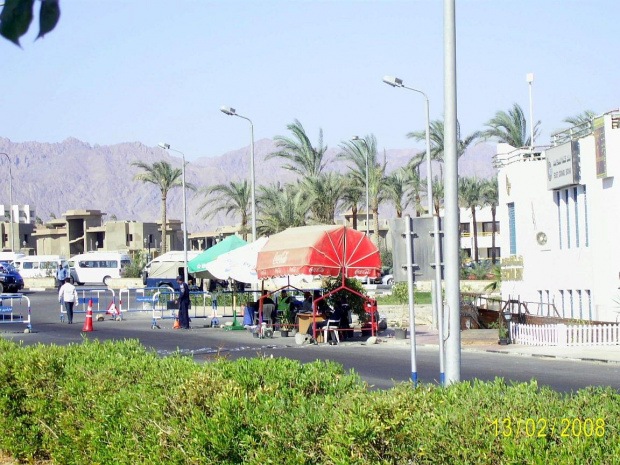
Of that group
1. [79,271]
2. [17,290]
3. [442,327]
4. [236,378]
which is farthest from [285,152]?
[236,378]

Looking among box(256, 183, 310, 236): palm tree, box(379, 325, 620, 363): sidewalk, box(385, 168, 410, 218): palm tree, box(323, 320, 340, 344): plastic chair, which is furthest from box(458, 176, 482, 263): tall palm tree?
box(323, 320, 340, 344): plastic chair

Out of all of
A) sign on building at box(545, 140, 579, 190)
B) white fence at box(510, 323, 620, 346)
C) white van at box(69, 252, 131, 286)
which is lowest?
white fence at box(510, 323, 620, 346)

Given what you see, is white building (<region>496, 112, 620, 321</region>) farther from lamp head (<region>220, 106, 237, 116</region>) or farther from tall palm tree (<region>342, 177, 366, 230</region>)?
tall palm tree (<region>342, 177, 366, 230</region>)

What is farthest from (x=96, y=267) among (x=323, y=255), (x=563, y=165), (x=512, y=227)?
(x=563, y=165)

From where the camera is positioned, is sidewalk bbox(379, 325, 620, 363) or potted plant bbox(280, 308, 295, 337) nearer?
sidewalk bbox(379, 325, 620, 363)

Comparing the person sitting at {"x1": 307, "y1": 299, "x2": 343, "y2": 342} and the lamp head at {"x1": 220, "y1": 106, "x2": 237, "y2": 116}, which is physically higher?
the lamp head at {"x1": 220, "y1": 106, "x2": 237, "y2": 116}

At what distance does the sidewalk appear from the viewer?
20678 millimetres

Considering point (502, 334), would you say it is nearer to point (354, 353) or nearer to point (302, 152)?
point (354, 353)

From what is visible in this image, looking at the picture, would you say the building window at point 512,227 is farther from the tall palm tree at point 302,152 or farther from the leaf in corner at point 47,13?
the leaf in corner at point 47,13

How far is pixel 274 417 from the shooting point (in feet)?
19.2

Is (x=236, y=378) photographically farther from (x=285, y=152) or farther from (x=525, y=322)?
(x=285, y=152)

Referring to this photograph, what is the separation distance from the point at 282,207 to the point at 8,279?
16801 millimetres

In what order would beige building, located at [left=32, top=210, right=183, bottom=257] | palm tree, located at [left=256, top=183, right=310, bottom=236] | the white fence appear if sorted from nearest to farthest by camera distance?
the white fence < palm tree, located at [left=256, top=183, right=310, bottom=236] < beige building, located at [left=32, top=210, right=183, bottom=257]
